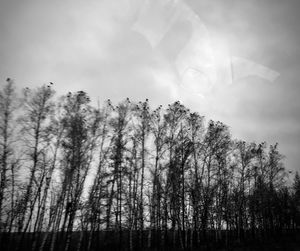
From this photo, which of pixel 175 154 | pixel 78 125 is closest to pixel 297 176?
pixel 175 154

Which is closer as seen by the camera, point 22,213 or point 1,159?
point 1,159

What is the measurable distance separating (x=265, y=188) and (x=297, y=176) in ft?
91.0

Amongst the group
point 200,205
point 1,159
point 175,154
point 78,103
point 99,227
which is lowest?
point 99,227

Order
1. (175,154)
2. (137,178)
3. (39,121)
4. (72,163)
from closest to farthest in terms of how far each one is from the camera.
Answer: (72,163) → (39,121) → (175,154) → (137,178)

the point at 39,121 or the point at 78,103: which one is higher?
the point at 78,103

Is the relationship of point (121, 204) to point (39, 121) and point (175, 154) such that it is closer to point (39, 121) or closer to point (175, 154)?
point (175, 154)

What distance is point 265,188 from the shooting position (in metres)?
25.4

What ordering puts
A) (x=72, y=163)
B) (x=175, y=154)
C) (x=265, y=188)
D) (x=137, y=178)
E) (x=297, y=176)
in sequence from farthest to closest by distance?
(x=297, y=176) → (x=265, y=188) → (x=137, y=178) → (x=175, y=154) → (x=72, y=163)

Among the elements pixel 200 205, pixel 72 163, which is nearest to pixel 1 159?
pixel 72 163

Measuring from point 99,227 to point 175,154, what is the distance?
10.5 meters

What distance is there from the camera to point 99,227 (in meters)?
19.4

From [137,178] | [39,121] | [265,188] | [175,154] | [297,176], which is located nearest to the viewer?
[39,121]

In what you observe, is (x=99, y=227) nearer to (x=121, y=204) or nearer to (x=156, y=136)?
(x=121, y=204)

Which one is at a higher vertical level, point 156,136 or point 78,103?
point 78,103
